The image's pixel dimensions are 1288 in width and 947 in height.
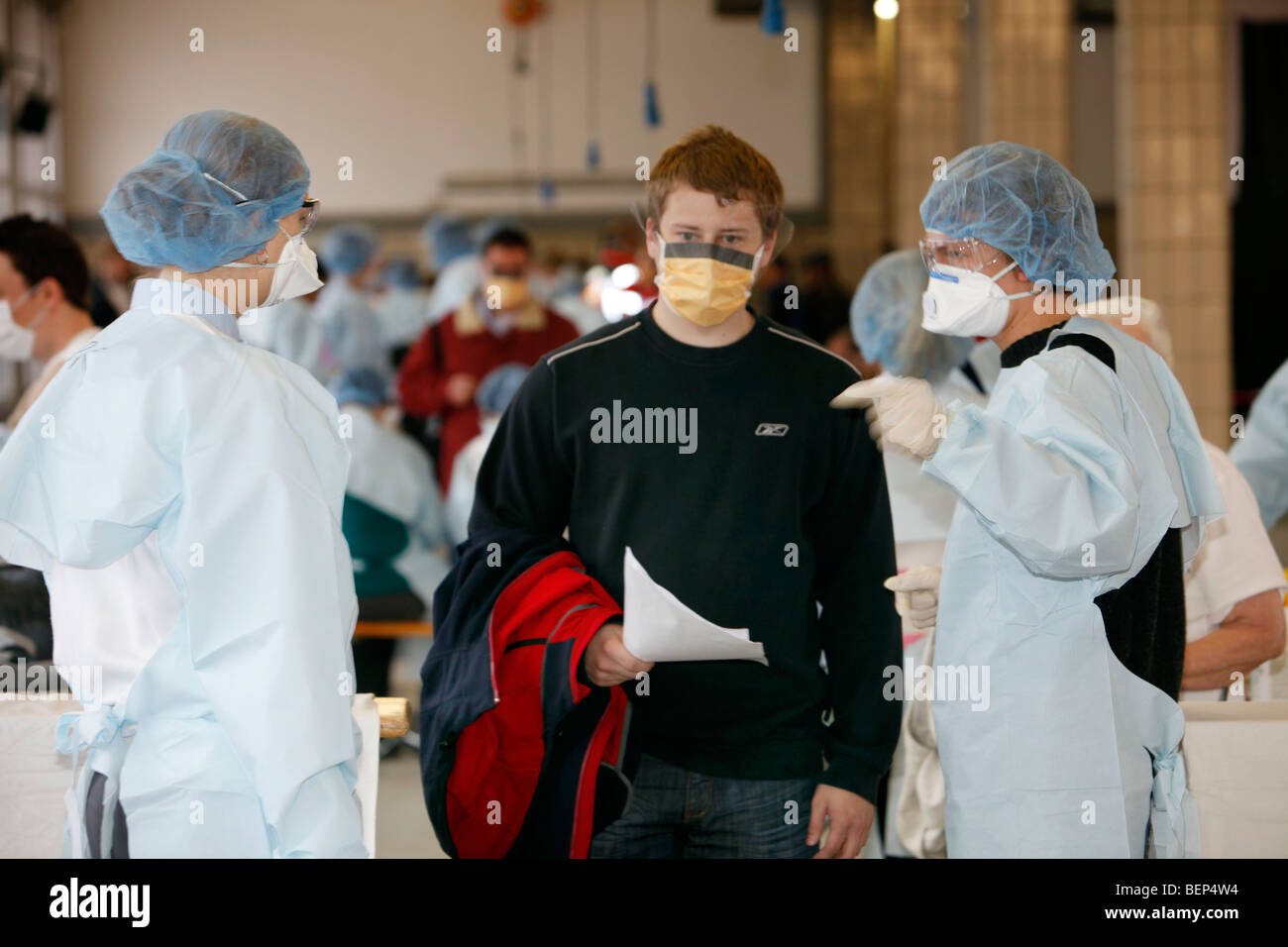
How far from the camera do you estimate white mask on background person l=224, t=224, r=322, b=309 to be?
78.9 inches

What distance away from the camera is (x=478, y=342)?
6277 mm

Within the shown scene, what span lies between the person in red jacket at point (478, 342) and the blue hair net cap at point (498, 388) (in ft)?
1.12

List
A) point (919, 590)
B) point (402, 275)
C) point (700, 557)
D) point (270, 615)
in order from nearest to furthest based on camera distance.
A: point (270, 615) < point (700, 557) < point (919, 590) < point (402, 275)

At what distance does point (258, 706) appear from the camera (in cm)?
166

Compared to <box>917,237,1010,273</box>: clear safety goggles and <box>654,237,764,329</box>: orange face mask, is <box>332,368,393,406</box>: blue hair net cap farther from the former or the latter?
<box>917,237,1010,273</box>: clear safety goggles

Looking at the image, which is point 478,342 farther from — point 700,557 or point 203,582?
point 203,582

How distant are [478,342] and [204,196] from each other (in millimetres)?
4416

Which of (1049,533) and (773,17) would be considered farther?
(773,17)

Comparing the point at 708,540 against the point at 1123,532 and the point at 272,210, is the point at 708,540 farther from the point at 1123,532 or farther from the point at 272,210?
the point at 272,210

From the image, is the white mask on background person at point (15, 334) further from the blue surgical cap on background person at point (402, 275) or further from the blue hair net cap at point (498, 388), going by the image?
the blue surgical cap on background person at point (402, 275)

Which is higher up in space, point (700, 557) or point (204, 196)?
point (204, 196)

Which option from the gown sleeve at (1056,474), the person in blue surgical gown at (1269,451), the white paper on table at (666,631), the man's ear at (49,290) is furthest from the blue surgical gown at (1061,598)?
the man's ear at (49,290)

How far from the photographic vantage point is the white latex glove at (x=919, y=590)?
7.36 ft

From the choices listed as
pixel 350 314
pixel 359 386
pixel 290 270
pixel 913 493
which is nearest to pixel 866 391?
pixel 290 270
